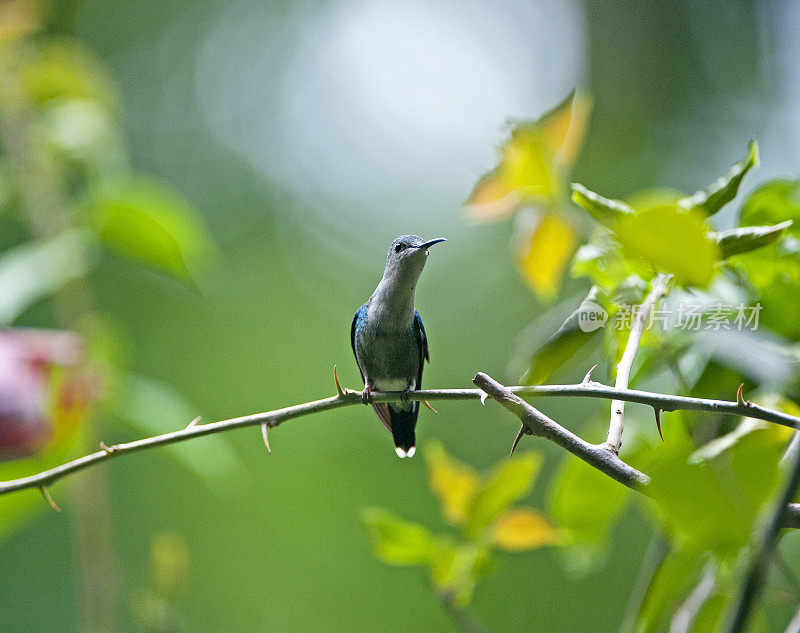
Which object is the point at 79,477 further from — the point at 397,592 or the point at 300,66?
the point at 300,66

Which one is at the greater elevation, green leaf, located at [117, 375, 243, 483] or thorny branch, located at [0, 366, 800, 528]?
green leaf, located at [117, 375, 243, 483]

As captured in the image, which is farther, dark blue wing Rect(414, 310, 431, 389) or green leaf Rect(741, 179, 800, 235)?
dark blue wing Rect(414, 310, 431, 389)

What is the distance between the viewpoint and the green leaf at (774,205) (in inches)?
35.1

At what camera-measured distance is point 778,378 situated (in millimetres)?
638

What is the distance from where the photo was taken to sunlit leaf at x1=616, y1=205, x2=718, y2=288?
1.77ft

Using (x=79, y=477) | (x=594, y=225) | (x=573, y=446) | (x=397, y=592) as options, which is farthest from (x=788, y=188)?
(x=397, y=592)

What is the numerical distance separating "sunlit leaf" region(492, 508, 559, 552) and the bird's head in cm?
48

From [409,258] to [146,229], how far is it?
0.51m

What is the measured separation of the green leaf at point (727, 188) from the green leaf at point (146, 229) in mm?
878

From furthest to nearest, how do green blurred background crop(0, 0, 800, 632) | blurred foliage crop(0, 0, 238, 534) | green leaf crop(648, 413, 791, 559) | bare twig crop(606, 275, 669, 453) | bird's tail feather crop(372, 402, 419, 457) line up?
green blurred background crop(0, 0, 800, 632) < bird's tail feather crop(372, 402, 419, 457) < blurred foliage crop(0, 0, 238, 534) < bare twig crop(606, 275, 669, 453) < green leaf crop(648, 413, 791, 559)

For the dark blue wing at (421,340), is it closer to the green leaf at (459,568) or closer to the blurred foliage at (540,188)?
the blurred foliage at (540,188)

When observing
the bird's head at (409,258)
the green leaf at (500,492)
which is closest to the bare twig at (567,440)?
the green leaf at (500,492)

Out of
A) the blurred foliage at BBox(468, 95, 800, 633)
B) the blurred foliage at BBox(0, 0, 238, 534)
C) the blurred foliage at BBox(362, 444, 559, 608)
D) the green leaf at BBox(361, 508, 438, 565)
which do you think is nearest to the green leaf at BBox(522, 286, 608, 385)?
the blurred foliage at BBox(468, 95, 800, 633)

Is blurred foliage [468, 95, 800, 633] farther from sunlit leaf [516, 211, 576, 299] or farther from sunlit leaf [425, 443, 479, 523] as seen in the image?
sunlit leaf [425, 443, 479, 523]
